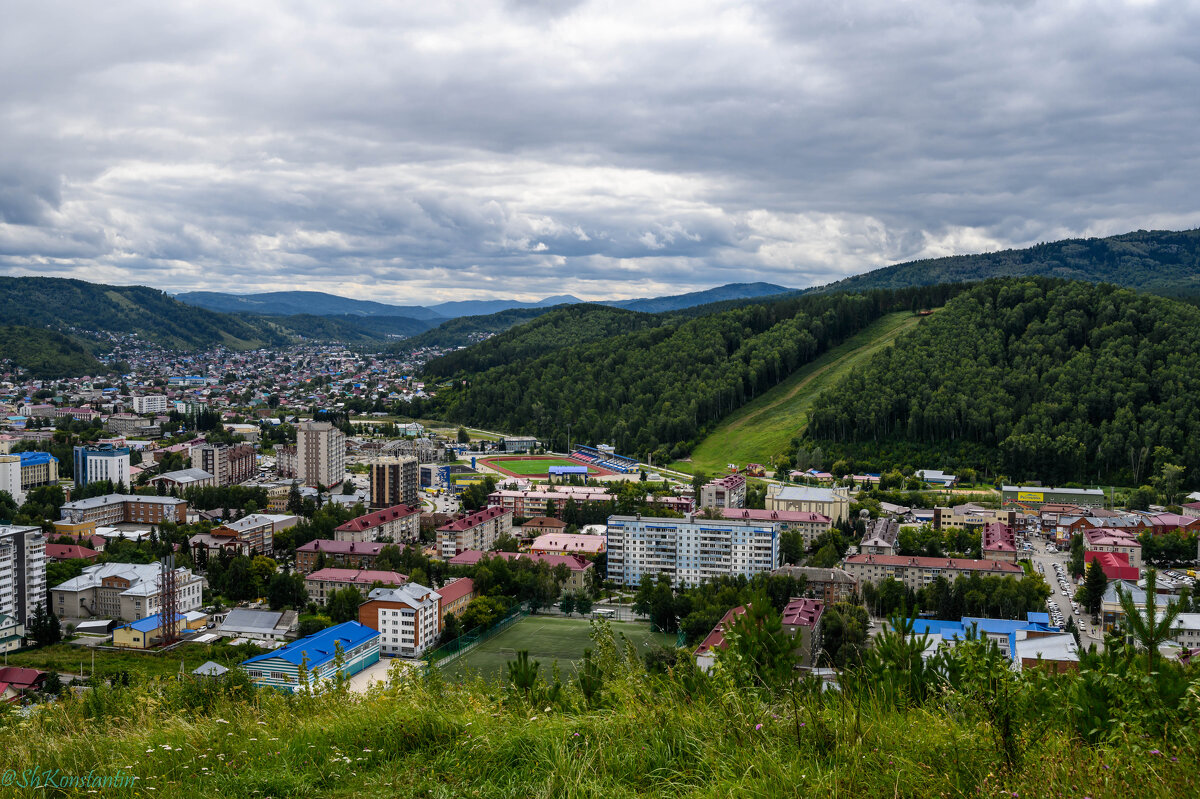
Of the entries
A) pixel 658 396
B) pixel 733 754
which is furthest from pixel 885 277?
pixel 733 754

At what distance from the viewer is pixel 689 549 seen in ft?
90.5

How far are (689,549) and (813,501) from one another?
9185 mm

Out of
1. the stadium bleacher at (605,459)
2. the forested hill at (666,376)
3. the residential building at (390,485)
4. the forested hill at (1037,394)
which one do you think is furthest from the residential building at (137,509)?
the forested hill at (1037,394)

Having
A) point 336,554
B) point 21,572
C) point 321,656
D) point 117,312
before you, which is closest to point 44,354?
point 117,312

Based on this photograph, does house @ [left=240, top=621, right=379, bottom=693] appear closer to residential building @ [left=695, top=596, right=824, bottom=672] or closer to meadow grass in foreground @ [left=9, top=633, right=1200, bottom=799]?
residential building @ [left=695, top=596, right=824, bottom=672]

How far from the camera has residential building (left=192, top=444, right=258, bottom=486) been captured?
43.8m

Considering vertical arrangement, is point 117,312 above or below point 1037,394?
above

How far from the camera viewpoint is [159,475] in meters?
41.7

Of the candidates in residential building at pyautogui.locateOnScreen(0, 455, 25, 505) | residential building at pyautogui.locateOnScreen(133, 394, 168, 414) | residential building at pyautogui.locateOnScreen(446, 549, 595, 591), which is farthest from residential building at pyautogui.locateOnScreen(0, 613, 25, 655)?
residential building at pyautogui.locateOnScreen(133, 394, 168, 414)

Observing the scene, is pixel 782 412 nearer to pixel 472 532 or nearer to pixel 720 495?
pixel 720 495

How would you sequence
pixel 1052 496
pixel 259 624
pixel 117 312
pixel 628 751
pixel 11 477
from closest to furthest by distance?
1. pixel 628 751
2. pixel 259 624
3. pixel 11 477
4. pixel 1052 496
5. pixel 117 312

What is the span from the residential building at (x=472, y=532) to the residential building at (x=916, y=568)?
1226 centimetres

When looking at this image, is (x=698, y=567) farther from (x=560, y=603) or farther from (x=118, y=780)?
(x=118, y=780)

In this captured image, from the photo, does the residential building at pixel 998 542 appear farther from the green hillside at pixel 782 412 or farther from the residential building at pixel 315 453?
the residential building at pixel 315 453
